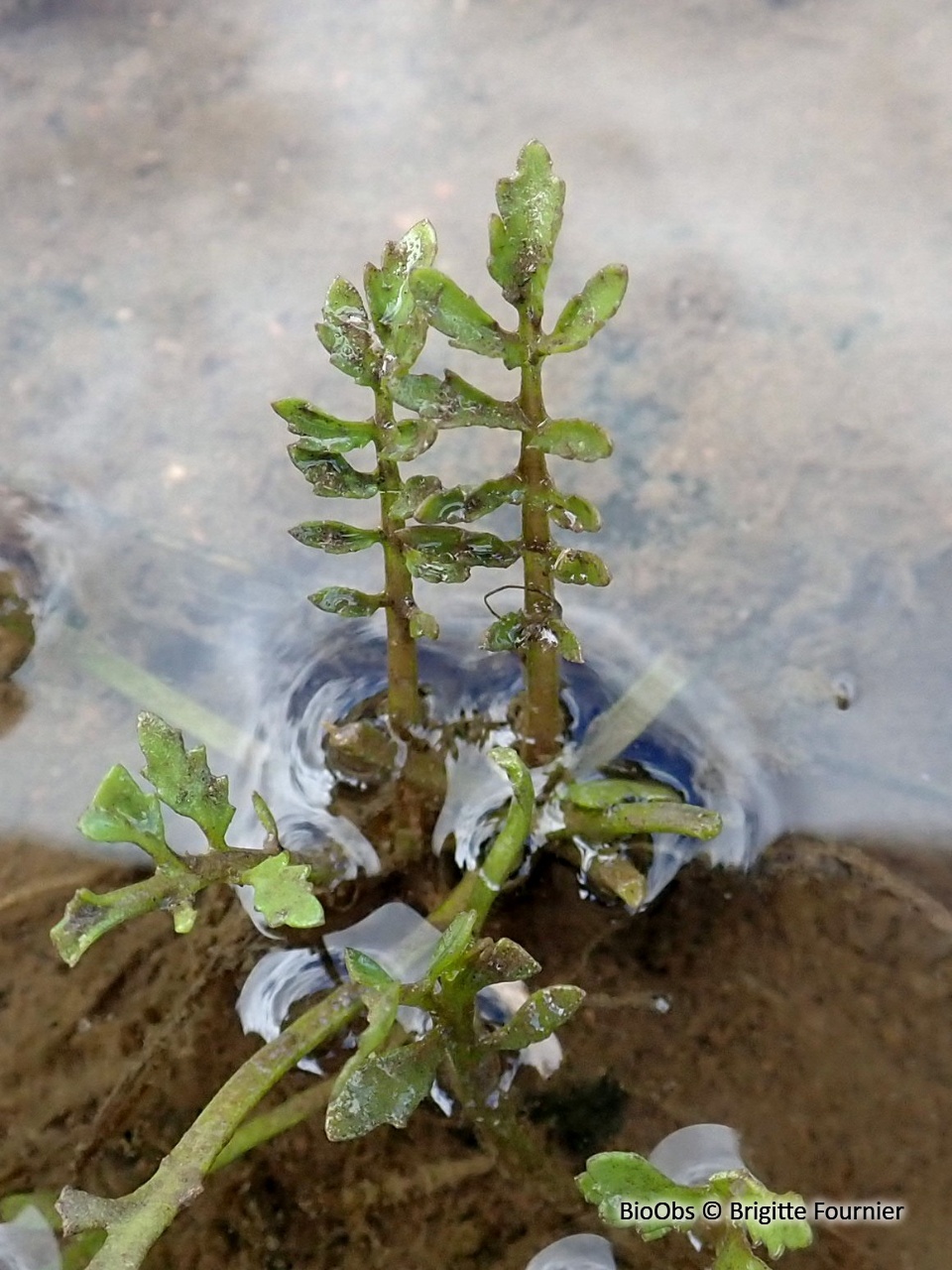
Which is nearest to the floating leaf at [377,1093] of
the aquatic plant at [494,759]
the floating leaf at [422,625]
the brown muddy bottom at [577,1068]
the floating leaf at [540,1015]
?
the aquatic plant at [494,759]

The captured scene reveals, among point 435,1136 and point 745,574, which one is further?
point 745,574

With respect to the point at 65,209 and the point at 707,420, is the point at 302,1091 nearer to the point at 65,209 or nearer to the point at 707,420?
the point at 707,420

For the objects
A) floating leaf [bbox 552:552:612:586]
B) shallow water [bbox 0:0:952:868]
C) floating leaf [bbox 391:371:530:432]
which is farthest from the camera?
shallow water [bbox 0:0:952:868]

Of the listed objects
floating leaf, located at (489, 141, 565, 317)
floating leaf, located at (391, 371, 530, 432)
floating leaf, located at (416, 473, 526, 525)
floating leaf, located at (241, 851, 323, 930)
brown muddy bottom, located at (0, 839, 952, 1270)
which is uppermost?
floating leaf, located at (489, 141, 565, 317)

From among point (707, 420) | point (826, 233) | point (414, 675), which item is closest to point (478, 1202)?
point (414, 675)

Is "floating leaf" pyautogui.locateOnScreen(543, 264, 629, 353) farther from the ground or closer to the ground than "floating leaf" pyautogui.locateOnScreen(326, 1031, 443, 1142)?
farther from the ground

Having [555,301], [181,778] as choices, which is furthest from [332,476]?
[555,301]

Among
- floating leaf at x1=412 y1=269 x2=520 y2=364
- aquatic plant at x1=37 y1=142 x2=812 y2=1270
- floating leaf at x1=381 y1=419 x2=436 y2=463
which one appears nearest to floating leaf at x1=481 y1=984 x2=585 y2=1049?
aquatic plant at x1=37 y1=142 x2=812 y2=1270

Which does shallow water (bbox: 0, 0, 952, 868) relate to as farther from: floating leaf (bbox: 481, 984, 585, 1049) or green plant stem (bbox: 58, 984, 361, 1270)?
floating leaf (bbox: 481, 984, 585, 1049)
